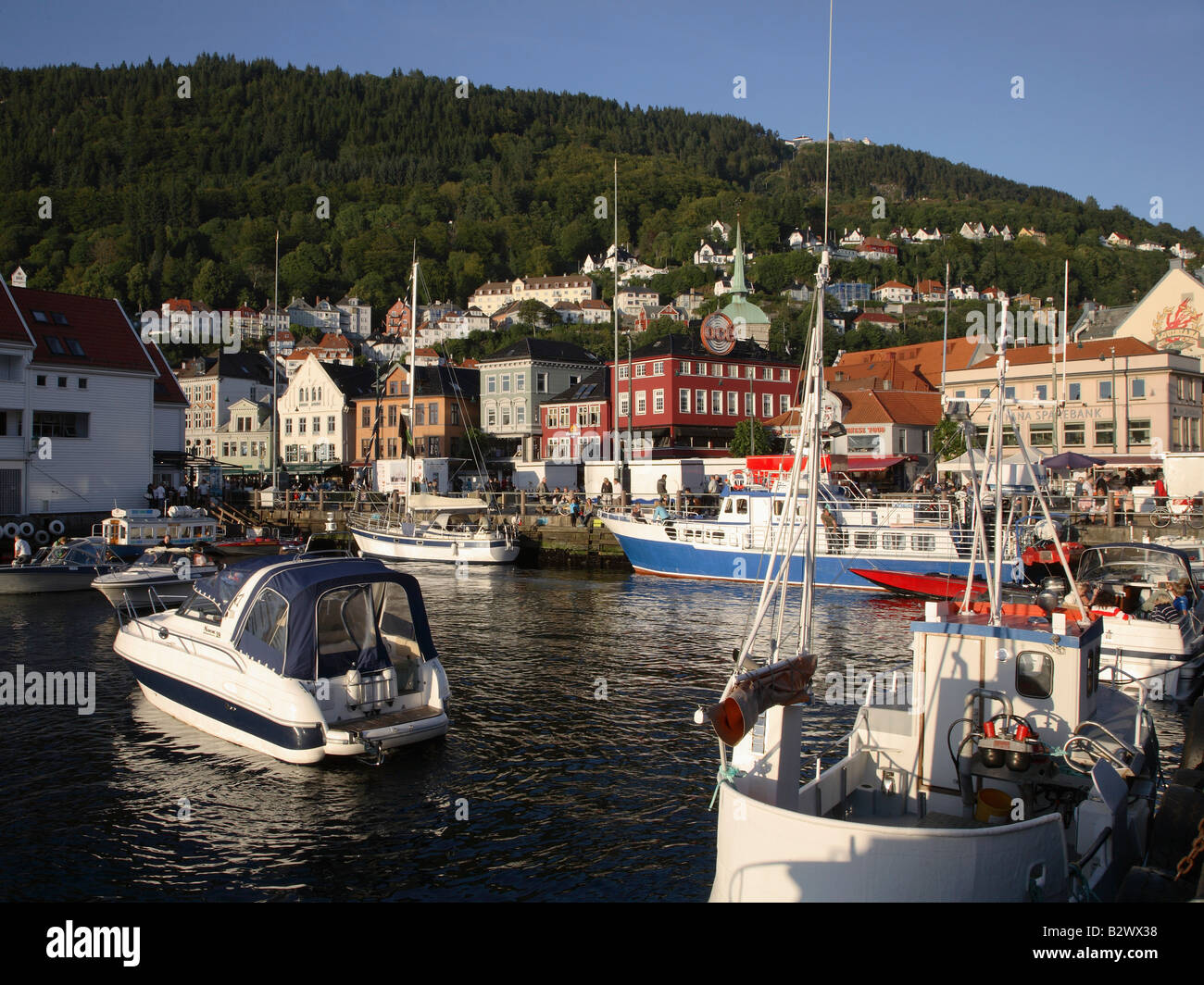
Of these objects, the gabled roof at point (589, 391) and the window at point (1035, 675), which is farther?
the gabled roof at point (589, 391)

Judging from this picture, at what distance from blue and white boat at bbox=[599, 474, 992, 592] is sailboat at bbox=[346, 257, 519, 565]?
7163mm

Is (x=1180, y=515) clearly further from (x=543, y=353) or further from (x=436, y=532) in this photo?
(x=543, y=353)

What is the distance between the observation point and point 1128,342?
60.7 meters

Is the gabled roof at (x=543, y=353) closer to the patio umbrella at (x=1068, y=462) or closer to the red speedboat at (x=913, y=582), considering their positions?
the patio umbrella at (x=1068, y=462)

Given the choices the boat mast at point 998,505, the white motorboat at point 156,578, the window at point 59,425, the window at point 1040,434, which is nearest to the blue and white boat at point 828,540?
the white motorboat at point 156,578

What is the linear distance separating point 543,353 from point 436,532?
37965 mm

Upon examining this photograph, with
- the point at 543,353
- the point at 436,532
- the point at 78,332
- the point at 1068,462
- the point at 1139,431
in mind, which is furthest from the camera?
the point at 543,353

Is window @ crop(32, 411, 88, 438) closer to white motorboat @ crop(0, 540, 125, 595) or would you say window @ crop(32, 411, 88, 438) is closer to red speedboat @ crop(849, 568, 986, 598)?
white motorboat @ crop(0, 540, 125, 595)

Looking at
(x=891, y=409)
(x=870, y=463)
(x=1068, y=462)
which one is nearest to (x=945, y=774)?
(x=1068, y=462)

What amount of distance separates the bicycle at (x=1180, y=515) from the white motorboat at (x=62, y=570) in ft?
135

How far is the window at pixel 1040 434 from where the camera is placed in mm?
60719

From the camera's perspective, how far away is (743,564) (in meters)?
38.6
